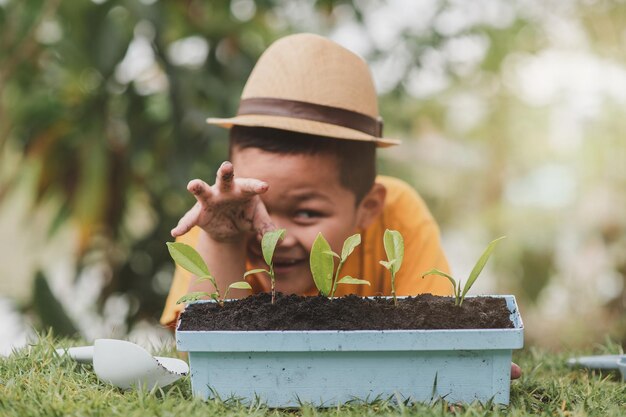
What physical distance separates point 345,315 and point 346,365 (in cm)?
7

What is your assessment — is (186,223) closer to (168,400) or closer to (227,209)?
(227,209)

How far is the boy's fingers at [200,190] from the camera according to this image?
1.17 m

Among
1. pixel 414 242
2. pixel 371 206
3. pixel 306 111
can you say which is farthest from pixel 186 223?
pixel 414 242

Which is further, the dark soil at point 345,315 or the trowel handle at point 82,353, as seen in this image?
the trowel handle at point 82,353

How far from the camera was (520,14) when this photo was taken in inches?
177

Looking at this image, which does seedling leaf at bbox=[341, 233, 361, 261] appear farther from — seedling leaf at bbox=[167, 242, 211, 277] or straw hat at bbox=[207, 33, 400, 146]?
straw hat at bbox=[207, 33, 400, 146]

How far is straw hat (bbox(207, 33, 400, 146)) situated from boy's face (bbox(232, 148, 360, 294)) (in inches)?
2.9

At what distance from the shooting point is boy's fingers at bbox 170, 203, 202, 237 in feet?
3.88

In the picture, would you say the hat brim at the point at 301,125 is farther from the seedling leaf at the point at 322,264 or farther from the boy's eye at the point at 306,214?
the seedling leaf at the point at 322,264

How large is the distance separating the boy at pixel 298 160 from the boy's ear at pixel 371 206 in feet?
0.06

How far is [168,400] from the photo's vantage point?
1.05m

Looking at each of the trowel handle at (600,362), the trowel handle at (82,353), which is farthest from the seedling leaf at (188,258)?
the trowel handle at (600,362)

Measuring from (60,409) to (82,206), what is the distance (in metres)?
2.35

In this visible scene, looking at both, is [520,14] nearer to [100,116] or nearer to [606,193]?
[606,193]
